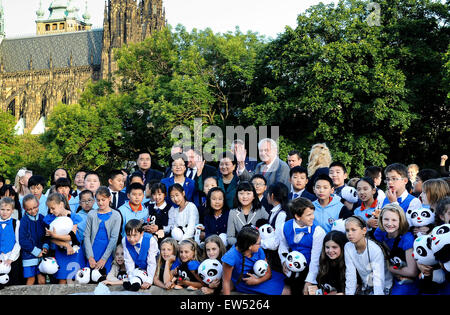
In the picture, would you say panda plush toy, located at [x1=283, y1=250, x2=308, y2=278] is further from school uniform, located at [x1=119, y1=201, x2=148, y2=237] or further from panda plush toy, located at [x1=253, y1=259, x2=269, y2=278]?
school uniform, located at [x1=119, y1=201, x2=148, y2=237]

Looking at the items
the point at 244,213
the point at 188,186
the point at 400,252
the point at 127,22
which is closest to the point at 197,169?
the point at 188,186

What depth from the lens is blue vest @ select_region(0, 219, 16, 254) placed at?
22.7 feet

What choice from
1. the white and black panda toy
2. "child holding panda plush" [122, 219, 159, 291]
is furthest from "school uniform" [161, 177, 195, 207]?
the white and black panda toy

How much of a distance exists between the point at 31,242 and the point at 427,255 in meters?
4.93

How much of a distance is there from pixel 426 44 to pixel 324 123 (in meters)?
5.88

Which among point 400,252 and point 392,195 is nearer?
point 400,252

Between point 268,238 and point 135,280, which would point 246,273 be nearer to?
point 268,238

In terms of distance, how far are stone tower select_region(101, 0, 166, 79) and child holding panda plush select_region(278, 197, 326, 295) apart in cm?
5578

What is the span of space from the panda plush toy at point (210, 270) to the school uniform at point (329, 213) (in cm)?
133

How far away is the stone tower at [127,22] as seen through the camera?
60031mm

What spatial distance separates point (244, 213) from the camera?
6.79 meters

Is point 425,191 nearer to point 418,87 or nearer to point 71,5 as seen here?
point 418,87

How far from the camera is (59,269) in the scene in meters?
7.09

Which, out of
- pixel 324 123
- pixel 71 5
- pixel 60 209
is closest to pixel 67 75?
pixel 71 5
